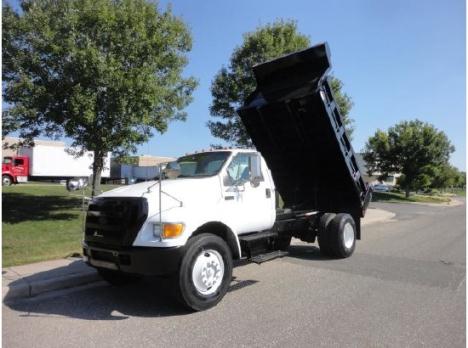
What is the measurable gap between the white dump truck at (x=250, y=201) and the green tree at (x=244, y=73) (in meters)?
8.29

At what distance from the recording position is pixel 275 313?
17.6ft

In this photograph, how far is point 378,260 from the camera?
8.91 m

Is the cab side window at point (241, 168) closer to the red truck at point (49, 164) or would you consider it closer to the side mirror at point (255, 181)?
the side mirror at point (255, 181)

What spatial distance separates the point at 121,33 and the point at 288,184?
757 centimetres

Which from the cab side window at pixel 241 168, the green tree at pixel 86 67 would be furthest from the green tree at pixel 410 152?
the cab side window at pixel 241 168

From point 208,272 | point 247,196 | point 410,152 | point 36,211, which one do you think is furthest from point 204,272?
point 410,152

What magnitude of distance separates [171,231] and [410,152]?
122 feet

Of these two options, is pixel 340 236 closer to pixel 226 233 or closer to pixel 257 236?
pixel 257 236

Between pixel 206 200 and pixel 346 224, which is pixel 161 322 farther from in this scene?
pixel 346 224

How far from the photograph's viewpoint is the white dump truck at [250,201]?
5.37 metres

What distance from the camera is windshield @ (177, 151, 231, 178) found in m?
6.66

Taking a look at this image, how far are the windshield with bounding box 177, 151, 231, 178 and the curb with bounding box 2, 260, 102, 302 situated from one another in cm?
221

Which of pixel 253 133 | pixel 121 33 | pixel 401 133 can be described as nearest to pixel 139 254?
pixel 253 133

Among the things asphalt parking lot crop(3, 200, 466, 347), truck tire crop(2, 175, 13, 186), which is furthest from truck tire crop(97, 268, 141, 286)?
truck tire crop(2, 175, 13, 186)
